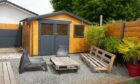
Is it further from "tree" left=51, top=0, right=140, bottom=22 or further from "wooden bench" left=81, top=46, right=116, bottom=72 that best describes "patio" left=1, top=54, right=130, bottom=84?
"tree" left=51, top=0, right=140, bottom=22

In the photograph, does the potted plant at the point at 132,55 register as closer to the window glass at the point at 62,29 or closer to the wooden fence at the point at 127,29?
the wooden fence at the point at 127,29

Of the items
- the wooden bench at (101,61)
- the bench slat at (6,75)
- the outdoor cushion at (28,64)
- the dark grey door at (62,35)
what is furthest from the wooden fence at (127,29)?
the bench slat at (6,75)

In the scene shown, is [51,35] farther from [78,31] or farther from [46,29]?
[78,31]

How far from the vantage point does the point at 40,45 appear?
10383 mm

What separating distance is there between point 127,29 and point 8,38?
373 inches

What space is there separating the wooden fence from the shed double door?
8.89ft

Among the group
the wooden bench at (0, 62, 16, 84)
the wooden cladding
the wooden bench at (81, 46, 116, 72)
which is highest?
the wooden cladding

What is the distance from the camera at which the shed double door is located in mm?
10398

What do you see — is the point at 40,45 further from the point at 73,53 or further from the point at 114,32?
the point at 114,32

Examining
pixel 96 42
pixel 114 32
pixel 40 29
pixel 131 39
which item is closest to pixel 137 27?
pixel 131 39

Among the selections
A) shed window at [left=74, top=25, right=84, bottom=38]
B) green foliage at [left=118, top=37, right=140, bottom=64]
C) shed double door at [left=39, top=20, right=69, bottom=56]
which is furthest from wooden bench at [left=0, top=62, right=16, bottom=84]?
shed window at [left=74, top=25, right=84, bottom=38]

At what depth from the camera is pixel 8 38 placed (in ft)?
45.9

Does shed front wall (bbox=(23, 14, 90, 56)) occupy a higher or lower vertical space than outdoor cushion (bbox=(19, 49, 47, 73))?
higher

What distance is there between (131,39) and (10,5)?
35.7 feet
